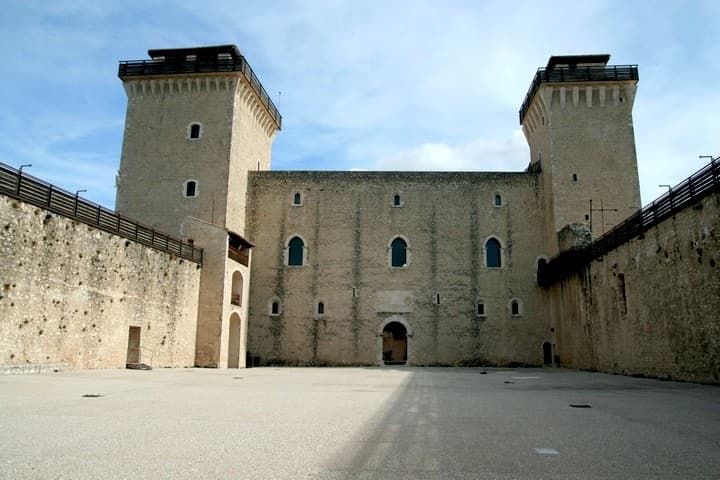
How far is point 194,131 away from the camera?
26.4 metres

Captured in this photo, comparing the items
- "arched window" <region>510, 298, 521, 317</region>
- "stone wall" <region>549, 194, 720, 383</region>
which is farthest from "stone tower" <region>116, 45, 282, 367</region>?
"stone wall" <region>549, 194, 720, 383</region>

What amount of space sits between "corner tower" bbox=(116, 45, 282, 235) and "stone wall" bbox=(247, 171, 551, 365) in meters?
2.80

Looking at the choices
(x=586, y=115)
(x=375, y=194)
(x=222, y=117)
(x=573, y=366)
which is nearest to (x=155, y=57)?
(x=222, y=117)

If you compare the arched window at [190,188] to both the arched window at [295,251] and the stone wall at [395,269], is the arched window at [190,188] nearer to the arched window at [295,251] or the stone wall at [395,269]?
the stone wall at [395,269]

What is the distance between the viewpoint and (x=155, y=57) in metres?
28.0

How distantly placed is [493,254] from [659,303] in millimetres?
12501

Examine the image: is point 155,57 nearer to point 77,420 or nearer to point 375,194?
point 375,194

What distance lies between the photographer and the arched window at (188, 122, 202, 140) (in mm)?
26328

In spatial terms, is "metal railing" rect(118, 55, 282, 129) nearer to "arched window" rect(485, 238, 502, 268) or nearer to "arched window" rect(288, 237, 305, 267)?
"arched window" rect(288, 237, 305, 267)

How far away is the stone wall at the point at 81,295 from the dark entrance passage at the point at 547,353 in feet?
50.8

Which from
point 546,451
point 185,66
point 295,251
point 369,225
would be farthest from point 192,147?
point 546,451

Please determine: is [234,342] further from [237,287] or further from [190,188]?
[190,188]

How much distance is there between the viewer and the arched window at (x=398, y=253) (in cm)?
2733

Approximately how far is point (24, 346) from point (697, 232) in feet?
50.6
